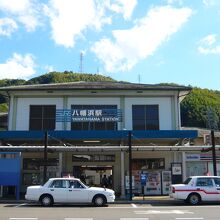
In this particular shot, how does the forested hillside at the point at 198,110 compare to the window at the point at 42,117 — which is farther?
the forested hillside at the point at 198,110

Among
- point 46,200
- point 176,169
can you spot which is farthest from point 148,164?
point 46,200

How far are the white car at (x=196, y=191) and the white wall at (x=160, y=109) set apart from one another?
1060 centimetres

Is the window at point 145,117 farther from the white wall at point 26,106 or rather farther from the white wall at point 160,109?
the white wall at point 26,106

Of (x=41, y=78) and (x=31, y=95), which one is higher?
(x=41, y=78)

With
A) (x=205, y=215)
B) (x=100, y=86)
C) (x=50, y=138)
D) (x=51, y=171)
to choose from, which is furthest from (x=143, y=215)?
(x=100, y=86)

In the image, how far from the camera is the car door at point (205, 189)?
21.7 meters

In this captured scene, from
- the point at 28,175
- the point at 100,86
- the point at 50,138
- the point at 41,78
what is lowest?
the point at 28,175

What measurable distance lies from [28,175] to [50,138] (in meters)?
4.73

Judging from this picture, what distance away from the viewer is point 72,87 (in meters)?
32.5

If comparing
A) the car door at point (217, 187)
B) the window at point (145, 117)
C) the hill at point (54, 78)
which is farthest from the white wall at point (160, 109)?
the hill at point (54, 78)

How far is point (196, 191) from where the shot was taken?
71.0ft

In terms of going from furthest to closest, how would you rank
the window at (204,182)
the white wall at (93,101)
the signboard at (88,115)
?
the white wall at (93,101)
the signboard at (88,115)
the window at (204,182)

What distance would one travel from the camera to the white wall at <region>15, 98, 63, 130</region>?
3228 centimetres

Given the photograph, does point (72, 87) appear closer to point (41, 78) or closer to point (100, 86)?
point (100, 86)
